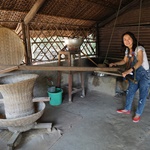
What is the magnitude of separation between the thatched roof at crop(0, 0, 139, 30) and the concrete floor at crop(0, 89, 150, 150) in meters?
1.82

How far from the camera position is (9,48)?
2482 millimetres

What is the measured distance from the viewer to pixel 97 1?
348cm

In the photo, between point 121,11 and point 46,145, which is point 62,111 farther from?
point 121,11

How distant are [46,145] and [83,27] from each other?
328 cm

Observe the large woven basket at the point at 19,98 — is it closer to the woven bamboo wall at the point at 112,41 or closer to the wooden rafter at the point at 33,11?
the wooden rafter at the point at 33,11

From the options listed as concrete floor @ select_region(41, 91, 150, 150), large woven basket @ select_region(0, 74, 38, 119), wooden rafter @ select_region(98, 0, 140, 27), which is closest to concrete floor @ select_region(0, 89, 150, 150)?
concrete floor @ select_region(41, 91, 150, 150)

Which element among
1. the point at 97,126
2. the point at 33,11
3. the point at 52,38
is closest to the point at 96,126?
the point at 97,126

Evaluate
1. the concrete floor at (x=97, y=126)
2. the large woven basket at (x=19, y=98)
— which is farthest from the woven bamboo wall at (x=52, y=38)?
the large woven basket at (x=19, y=98)

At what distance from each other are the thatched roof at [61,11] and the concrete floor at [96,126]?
5.97ft

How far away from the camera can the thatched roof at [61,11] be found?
109 inches

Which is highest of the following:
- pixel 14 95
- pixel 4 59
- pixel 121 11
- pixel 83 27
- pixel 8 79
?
pixel 121 11

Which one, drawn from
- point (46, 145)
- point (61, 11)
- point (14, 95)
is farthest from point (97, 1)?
point (46, 145)

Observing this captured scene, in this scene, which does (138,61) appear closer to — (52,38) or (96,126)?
(96,126)

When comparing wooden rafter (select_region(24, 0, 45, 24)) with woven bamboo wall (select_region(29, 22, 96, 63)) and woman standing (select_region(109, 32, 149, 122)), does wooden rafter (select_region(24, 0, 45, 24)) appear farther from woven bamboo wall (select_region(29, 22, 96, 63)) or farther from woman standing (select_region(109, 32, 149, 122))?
woman standing (select_region(109, 32, 149, 122))
